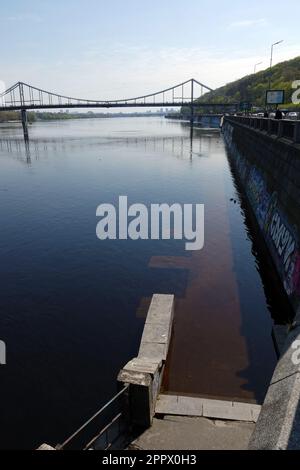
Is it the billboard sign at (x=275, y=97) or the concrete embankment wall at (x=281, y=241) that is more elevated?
the billboard sign at (x=275, y=97)

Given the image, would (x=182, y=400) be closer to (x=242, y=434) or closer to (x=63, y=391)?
(x=242, y=434)

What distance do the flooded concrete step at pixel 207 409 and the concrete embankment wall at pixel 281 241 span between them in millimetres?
1169

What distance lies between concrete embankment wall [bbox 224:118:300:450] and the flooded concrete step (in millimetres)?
1169

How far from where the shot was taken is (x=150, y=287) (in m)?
19.2

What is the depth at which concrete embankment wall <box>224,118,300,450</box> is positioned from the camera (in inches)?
287

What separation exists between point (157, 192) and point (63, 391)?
32175 millimetres

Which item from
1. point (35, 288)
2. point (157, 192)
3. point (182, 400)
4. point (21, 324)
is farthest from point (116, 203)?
point (182, 400)

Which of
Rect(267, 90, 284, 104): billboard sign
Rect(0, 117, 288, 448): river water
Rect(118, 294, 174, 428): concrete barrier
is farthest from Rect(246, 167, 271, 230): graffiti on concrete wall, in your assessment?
Rect(267, 90, 284, 104): billboard sign

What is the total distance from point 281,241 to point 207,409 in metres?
12.1

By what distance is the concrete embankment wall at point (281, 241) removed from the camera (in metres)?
7.30

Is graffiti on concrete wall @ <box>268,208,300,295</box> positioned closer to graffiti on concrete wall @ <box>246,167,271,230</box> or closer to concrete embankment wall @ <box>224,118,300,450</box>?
concrete embankment wall @ <box>224,118,300,450</box>

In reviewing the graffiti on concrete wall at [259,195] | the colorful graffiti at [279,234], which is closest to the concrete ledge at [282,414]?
the colorful graffiti at [279,234]

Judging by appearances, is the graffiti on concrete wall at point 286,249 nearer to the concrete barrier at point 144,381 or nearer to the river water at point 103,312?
the river water at point 103,312

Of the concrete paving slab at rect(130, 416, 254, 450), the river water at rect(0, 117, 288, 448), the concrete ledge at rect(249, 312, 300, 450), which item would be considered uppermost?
the concrete ledge at rect(249, 312, 300, 450)
